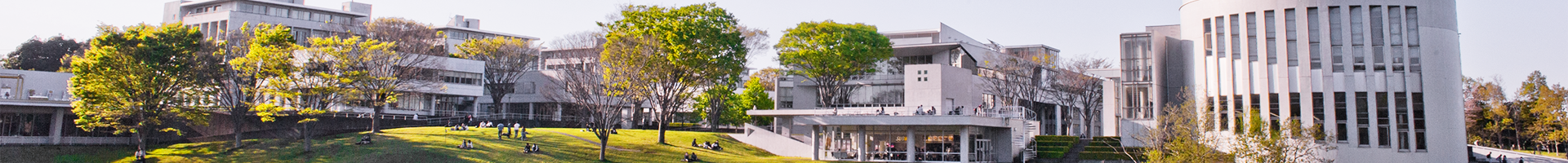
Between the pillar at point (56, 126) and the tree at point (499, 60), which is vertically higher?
the tree at point (499, 60)

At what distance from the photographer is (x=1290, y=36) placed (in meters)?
45.8

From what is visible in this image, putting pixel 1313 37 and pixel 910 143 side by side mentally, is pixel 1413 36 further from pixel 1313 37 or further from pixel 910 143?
pixel 910 143

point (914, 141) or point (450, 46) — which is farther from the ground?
point (450, 46)

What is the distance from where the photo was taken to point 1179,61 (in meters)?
51.6

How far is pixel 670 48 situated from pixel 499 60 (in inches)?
1094

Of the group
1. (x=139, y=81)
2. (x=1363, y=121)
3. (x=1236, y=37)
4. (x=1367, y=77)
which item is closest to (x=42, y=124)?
(x=139, y=81)

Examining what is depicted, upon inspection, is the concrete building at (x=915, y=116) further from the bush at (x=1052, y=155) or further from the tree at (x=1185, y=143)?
the tree at (x=1185, y=143)

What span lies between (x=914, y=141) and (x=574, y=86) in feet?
48.9

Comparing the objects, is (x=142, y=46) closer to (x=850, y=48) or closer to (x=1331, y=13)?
(x=850, y=48)

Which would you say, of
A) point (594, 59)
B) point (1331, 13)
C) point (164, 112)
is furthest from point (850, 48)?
point (164, 112)

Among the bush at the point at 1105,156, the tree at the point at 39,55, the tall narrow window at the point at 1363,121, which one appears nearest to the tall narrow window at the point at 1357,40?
the tall narrow window at the point at 1363,121

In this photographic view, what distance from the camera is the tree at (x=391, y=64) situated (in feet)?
156

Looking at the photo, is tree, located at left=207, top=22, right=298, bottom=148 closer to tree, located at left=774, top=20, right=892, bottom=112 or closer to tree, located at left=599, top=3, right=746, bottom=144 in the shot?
tree, located at left=599, top=3, right=746, bottom=144

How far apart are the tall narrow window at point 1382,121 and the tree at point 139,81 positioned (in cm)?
4935
